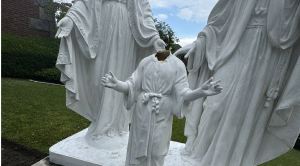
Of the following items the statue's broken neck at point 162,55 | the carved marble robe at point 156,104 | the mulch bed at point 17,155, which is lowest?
the mulch bed at point 17,155

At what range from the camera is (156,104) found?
1856 millimetres

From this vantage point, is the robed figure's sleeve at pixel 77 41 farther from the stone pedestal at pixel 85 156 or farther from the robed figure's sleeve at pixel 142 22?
the stone pedestal at pixel 85 156

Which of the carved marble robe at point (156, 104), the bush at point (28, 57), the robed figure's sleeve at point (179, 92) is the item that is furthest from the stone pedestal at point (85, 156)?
the bush at point (28, 57)

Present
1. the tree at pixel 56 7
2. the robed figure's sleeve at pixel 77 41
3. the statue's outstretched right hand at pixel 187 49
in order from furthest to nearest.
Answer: the tree at pixel 56 7 → the statue's outstretched right hand at pixel 187 49 → the robed figure's sleeve at pixel 77 41

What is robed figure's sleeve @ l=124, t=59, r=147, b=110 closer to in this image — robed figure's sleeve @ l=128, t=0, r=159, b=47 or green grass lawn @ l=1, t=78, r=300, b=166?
robed figure's sleeve @ l=128, t=0, r=159, b=47

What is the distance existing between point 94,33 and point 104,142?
1.59 m

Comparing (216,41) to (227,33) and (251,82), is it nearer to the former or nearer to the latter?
(227,33)

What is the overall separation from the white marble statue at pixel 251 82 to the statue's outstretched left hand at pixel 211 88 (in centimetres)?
97

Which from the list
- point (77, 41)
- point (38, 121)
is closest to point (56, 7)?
point (38, 121)

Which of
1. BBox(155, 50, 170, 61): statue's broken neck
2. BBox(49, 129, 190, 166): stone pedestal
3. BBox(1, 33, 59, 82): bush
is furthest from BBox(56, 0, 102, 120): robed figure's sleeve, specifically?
BBox(1, 33, 59, 82): bush

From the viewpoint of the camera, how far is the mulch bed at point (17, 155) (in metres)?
3.02

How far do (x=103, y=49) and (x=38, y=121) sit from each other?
318 centimetres

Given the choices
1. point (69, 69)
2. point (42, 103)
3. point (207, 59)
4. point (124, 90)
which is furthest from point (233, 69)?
point (42, 103)

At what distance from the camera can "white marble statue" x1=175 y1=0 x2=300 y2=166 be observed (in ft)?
7.14
